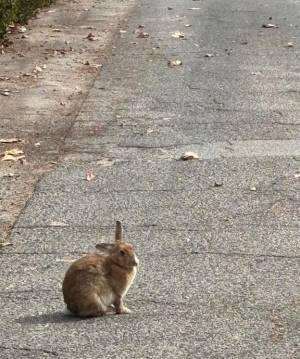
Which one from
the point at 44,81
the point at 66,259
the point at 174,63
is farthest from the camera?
the point at 174,63

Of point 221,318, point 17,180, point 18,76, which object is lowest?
point 18,76

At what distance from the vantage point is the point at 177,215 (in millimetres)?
7477

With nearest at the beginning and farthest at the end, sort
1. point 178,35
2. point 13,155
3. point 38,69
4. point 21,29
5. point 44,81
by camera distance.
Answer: point 13,155
point 44,81
point 38,69
point 178,35
point 21,29

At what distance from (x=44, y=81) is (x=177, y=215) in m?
5.26

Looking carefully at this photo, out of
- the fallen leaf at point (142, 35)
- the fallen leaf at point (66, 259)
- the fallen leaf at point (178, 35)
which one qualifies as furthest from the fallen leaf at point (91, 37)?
the fallen leaf at point (66, 259)

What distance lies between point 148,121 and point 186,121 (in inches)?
15.5

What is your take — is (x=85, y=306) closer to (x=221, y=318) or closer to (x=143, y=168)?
(x=221, y=318)

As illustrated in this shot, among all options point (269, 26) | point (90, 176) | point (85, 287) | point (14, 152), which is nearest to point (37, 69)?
point (14, 152)

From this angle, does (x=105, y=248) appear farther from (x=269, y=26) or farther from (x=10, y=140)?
(x=269, y=26)

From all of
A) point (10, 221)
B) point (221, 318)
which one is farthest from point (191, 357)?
point (10, 221)

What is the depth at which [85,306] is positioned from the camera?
5484 mm

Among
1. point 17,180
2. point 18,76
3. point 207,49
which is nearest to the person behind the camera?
point 17,180

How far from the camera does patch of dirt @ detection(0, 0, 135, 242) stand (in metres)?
8.75

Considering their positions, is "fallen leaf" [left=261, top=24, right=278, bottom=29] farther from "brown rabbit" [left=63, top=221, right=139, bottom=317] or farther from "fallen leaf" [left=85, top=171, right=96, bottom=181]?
"brown rabbit" [left=63, top=221, right=139, bottom=317]
